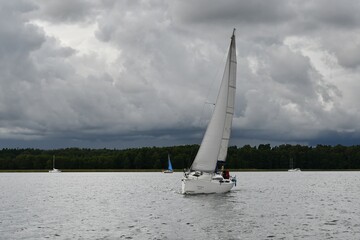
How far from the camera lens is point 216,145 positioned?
74.1m

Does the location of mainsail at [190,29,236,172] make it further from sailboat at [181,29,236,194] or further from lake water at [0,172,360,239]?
lake water at [0,172,360,239]

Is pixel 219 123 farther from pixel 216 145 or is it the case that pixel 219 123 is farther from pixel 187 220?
pixel 187 220

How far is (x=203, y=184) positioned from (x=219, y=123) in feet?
27.7

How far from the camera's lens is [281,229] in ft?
146

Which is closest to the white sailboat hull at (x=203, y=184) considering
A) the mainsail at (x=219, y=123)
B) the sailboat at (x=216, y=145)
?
the sailboat at (x=216, y=145)

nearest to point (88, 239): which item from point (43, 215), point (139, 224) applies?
point (139, 224)

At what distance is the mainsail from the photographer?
73.2m

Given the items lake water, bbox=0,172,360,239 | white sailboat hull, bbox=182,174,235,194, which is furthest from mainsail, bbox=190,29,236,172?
lake water, bbox=0,172,360,239

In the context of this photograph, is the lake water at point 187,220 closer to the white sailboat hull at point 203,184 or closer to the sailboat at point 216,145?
the white sailboat hull at point 203,184

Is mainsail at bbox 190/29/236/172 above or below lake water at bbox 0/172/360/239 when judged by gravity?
above

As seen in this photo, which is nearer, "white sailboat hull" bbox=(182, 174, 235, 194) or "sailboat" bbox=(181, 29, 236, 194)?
"white sailboat hull" bbox=(182, 174, 235, 194)

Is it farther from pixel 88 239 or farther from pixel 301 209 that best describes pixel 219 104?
pixel 88 239

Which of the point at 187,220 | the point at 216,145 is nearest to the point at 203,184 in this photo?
the point at 216,145

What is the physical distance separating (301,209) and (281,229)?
62.5 ft
